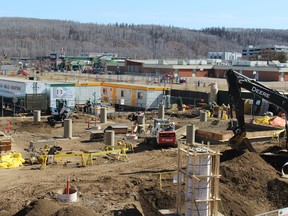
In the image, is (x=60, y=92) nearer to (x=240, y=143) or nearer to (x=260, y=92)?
(x=240, y=143)

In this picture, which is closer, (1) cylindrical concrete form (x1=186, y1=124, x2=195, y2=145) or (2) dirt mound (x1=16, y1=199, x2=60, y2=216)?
(2) dirt mound (x1=16, y1=199, x2=60, y2=216)

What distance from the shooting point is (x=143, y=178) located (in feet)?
67.0

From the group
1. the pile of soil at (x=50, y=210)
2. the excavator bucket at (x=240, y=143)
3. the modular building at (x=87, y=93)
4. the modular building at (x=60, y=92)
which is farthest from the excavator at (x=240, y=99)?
the modular building at (x=87, y=93)

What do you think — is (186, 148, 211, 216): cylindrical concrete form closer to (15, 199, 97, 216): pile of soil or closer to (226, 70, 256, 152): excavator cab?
(15, 199, 97, 216): pile of soil

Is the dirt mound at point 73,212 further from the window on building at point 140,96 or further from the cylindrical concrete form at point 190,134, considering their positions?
the window on building at point 140,96

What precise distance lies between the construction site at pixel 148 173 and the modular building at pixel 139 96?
13.2 metres

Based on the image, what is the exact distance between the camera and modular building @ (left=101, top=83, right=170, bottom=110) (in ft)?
154

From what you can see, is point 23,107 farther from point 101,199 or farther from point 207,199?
point 207,199

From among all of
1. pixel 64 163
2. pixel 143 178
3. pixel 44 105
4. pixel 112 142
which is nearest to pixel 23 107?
pixel 44 105

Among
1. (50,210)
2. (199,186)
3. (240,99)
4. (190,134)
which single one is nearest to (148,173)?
(240,99)

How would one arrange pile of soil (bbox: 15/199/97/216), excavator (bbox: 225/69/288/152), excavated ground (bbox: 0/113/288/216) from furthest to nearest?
excavator (bbox: 225/69/288/152) < excavated ground (bbox: 0/113/288/216) < pile of soil (bbox: 15/199/97/216)

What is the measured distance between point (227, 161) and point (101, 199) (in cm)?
654

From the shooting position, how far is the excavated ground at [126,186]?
1661 centimetres

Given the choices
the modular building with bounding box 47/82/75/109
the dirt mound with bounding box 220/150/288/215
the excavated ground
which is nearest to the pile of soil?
the excavated ground
